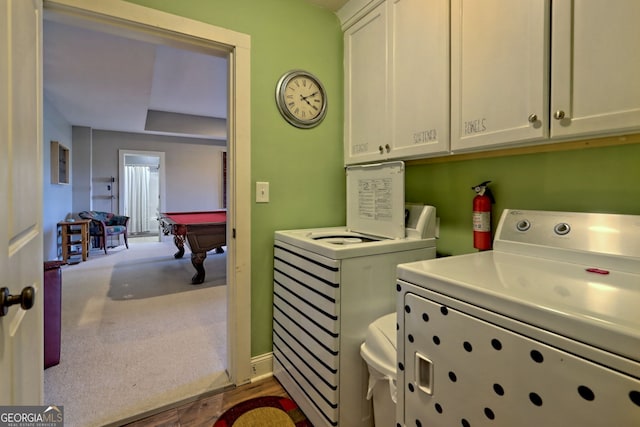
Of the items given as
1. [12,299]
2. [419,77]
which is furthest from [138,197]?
[12,299]

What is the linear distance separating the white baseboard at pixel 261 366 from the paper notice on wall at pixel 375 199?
1046 mm

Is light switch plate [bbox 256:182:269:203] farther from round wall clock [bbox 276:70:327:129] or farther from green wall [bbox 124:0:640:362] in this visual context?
round wall clock [bbox 276:70:327:129]

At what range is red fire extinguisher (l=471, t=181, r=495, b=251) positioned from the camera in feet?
4.70

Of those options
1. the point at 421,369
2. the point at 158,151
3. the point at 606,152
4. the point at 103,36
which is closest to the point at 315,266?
the point at 421,369

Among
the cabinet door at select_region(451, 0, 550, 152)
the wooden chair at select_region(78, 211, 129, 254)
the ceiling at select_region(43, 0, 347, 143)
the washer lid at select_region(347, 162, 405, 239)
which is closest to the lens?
the cabinet door at select_region(451, 0, 550, 152)

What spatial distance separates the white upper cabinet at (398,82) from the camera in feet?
4.52

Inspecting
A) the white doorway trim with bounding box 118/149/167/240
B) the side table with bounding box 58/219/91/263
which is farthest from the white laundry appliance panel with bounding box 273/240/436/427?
the white doorway trim with bounding box 118/149/167/240

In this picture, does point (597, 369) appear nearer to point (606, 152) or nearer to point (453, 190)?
point (606, 152)

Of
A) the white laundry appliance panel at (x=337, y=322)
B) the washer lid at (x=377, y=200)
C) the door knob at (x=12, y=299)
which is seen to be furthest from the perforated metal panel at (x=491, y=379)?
the door knob at (x=12, y=299)

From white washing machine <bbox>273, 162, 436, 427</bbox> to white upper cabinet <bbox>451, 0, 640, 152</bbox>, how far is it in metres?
0.46

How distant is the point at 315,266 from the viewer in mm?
1391

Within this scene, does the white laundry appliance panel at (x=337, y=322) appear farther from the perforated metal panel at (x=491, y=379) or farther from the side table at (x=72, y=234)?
the side table at (x=72, y=234)

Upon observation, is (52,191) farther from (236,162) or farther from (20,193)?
(20,193)

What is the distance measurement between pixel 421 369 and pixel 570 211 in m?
0.89
